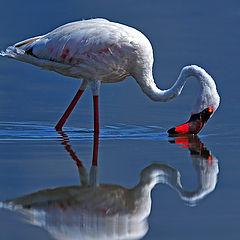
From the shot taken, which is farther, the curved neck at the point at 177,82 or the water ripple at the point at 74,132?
the curved neck at the point at 177,82

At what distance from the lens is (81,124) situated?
440 inches

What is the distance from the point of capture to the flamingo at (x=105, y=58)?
9.95 m

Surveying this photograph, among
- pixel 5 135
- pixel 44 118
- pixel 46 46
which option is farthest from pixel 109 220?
pixel 44 118

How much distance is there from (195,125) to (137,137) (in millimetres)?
907

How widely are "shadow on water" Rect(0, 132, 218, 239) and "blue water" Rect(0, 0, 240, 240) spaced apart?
0.02 metres

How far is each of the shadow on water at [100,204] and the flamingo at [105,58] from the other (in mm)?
2510

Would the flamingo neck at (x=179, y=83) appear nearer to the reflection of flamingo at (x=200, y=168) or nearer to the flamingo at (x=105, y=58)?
the flamingo at (x=105, y=58)

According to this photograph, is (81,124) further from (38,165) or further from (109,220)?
(109,220)

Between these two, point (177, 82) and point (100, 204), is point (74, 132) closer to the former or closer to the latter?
point (177, 82)

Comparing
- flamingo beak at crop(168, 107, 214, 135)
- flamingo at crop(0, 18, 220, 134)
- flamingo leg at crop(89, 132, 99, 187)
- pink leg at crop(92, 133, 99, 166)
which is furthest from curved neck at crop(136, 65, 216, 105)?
flamingo leg at crop(89, 132, 99, 187)

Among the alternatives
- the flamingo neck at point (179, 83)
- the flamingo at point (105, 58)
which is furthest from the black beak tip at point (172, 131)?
the flamingo neck at point (179, 83)

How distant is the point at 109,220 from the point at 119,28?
4657mm

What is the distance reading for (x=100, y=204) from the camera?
629cm

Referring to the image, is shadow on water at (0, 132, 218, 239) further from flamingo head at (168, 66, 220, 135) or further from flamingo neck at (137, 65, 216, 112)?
flamingo neck at (137, 65, 216, 112)
